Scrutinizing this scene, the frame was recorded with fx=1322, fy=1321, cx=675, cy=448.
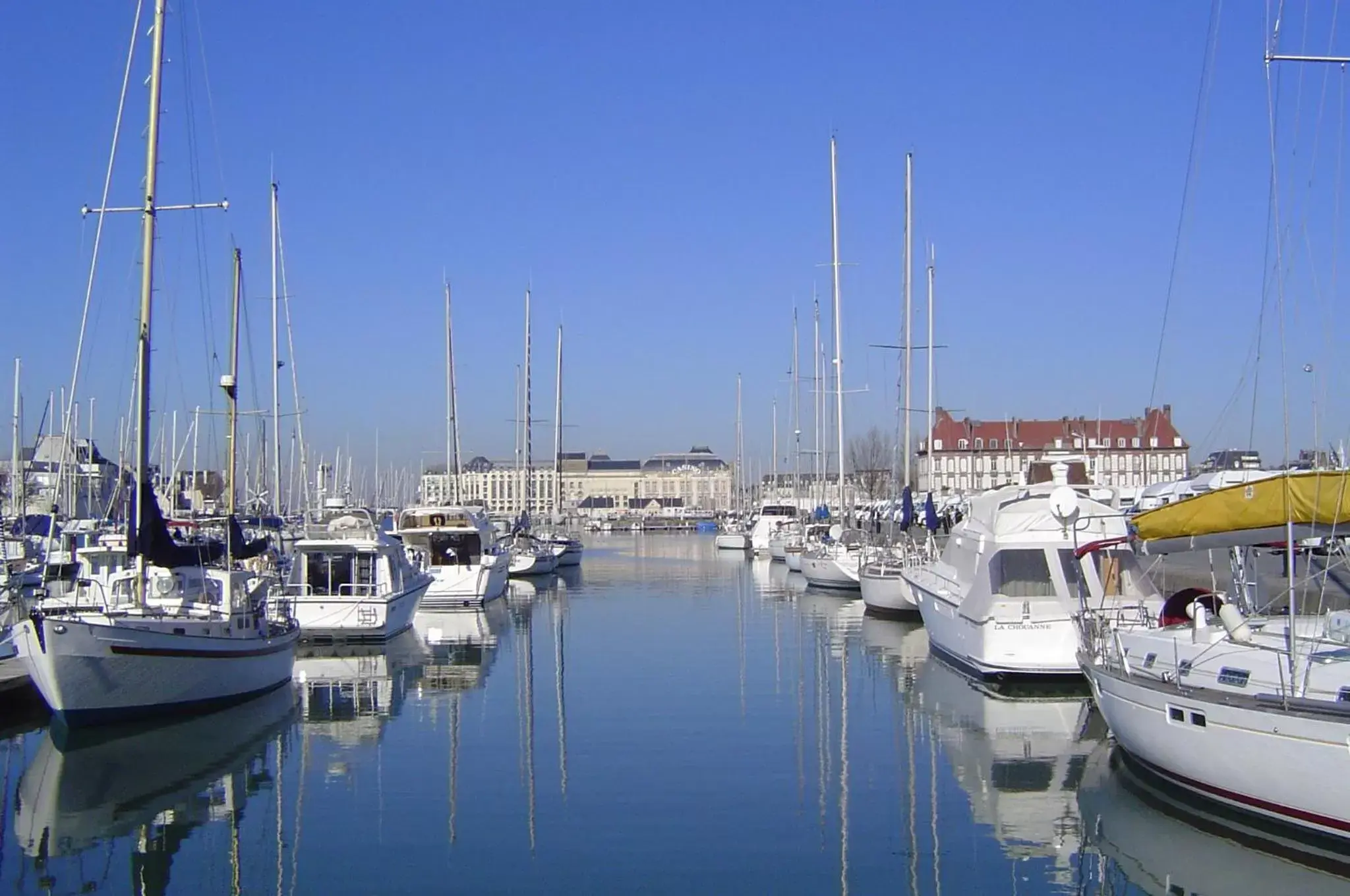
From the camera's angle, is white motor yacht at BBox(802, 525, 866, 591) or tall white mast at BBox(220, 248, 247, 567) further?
white motor yacht at BBox(802, 525, 866, 591)

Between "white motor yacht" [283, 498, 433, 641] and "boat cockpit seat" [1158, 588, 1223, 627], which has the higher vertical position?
"boat cockpit seat" [1158, 588, 1223, 627]

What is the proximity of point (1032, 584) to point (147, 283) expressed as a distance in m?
17.3

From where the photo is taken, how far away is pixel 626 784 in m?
17.6

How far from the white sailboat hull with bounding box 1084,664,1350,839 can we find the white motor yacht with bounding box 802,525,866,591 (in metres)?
30.8

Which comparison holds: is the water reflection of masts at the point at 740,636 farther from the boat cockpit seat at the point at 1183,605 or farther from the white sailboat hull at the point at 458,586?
the white sailboat hull at the point at 458,586

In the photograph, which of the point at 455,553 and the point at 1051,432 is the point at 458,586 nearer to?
the point at 455,553

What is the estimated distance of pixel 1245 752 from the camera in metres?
14.0

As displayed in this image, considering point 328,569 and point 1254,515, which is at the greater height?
point 1254,515

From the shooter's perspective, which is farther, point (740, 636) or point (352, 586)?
point (740, 636)

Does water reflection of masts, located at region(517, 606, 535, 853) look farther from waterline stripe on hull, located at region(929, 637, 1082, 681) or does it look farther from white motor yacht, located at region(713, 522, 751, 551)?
white motor yacht, located at region(713, 522, 751, 551)

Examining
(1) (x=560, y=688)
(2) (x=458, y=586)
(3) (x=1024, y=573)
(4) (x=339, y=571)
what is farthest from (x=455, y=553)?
(3) (x=1024, y=573)

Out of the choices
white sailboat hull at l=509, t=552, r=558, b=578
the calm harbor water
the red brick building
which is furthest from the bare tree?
the calm harbor water

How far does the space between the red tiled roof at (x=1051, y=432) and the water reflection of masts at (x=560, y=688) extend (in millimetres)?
92390

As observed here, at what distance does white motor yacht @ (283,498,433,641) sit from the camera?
3319cm
